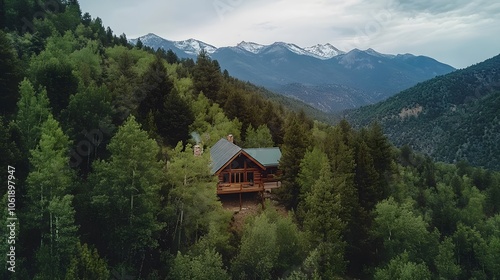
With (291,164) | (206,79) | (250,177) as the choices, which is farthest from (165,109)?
(206,79)

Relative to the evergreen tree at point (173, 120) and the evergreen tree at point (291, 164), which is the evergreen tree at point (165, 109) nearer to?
the evergreen tree at point (173, 120)

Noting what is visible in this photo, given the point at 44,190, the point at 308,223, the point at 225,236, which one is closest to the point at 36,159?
the point at 44,190

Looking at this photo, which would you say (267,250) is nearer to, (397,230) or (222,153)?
(397,230)

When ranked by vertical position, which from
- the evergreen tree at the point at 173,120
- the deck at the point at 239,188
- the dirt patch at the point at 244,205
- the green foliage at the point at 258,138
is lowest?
the dirt patch at the point at 244,205

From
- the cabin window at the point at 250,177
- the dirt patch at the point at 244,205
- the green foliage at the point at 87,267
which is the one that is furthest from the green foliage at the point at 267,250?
the cabin window at the point at 250,177

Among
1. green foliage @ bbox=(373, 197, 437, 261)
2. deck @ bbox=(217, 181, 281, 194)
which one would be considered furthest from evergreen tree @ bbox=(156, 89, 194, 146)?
green foliage @ bbox=(373, 197, 437, 261)
